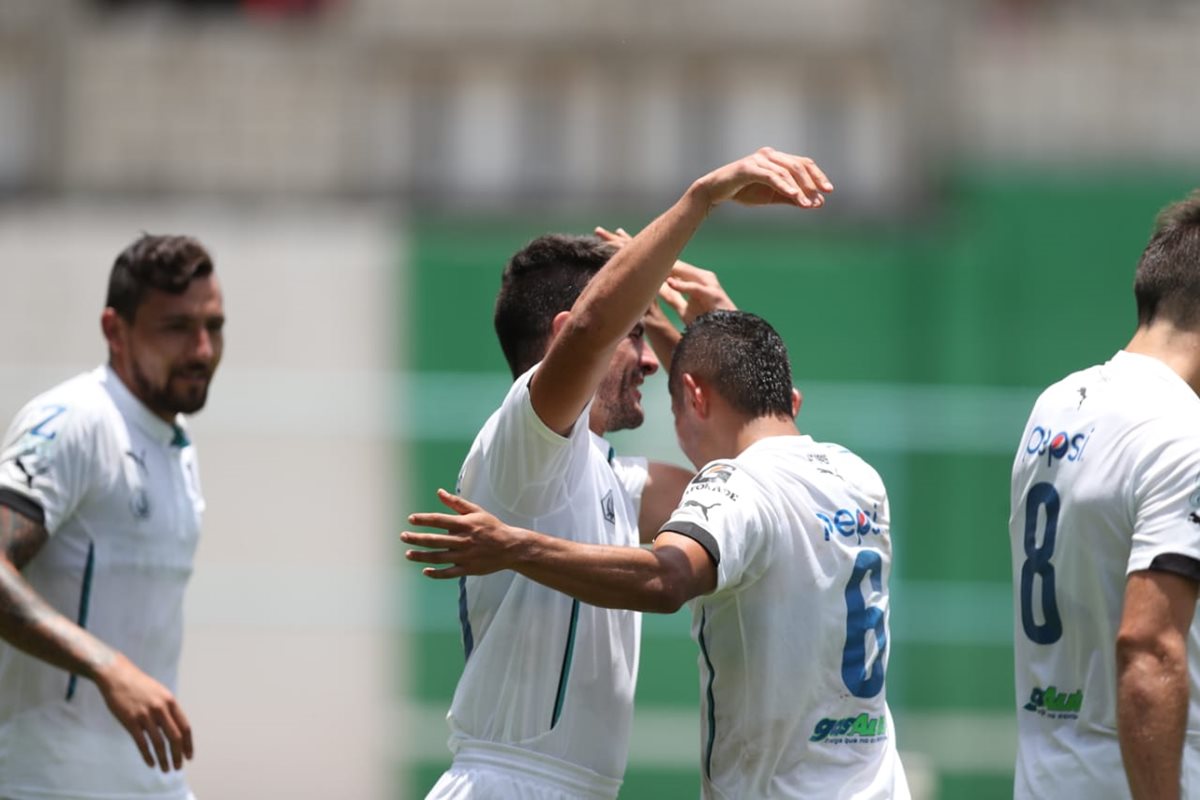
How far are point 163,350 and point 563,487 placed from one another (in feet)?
6.33

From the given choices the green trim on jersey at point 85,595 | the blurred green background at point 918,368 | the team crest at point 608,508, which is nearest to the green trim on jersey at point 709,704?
the team crest at point 608,508

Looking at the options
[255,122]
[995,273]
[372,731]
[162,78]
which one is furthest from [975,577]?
[162,78]

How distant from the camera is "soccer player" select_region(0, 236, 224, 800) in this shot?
16.7 feet

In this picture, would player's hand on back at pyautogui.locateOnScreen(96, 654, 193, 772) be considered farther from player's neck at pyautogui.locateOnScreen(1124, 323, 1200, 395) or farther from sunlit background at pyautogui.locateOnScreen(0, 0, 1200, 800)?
sunlit background at pyautogui.locateOnScreen(0, 0, 1200, 800)

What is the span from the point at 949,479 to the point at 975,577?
0.85m

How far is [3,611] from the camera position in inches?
192

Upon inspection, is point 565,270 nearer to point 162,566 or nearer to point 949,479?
point 162,566

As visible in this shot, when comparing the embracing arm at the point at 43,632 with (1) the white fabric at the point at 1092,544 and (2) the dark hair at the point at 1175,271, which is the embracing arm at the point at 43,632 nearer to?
(1) the white fabric at the point at 1092,544

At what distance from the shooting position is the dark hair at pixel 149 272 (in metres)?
5.70

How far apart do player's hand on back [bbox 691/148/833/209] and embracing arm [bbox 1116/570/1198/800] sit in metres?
1.24

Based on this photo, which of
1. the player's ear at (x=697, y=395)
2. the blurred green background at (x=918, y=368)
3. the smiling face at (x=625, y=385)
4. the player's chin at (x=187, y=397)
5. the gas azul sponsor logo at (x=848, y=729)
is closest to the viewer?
the gas azul sponsor logo at (x=848, y=729)

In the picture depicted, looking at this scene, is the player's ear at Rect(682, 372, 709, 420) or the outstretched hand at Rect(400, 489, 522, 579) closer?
the outstretched hand at Rect(400, 489, 522, 579)

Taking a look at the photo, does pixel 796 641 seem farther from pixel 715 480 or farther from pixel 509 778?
pixel 509 778

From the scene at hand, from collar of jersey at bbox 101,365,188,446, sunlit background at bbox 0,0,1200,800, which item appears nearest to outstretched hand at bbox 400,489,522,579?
collar of jersey at bbox 101,365,188,446
